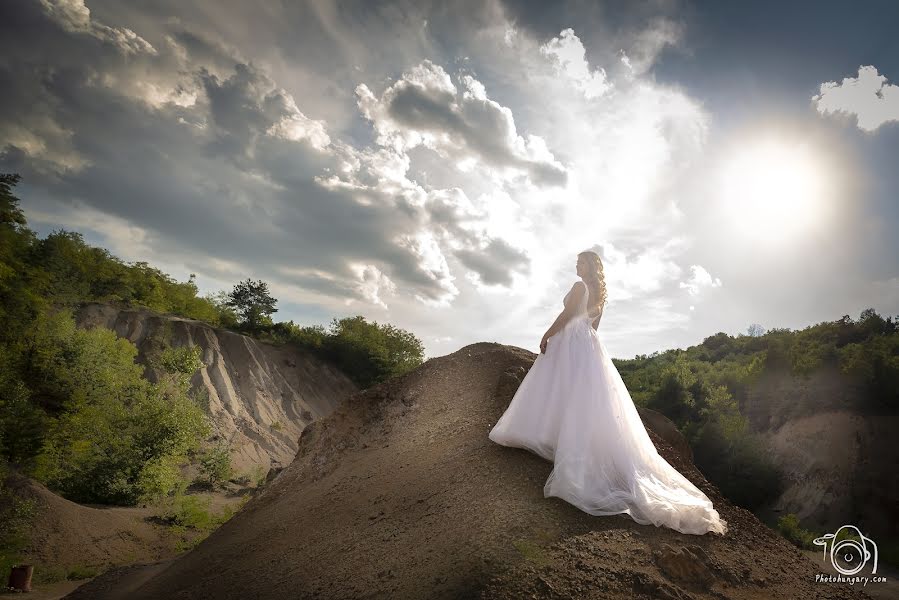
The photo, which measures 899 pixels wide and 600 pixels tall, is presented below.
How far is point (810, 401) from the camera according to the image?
2006cm

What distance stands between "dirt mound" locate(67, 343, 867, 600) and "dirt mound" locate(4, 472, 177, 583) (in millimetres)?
2609

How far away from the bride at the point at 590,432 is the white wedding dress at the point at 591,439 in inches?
0.4

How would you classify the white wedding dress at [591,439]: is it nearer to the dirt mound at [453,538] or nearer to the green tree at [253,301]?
the dirt mound at [453,538]

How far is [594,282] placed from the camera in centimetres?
632

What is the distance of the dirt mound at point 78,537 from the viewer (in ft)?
35.7

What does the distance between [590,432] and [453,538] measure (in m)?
2.02

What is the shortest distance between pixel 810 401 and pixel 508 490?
21.5 meters

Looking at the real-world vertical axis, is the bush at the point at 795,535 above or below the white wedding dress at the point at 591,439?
below

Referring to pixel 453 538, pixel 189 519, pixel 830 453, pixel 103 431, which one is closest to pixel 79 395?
pixel 103 431

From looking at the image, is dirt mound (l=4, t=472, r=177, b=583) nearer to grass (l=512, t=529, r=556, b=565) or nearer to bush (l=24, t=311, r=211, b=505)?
bush (l=24, t=311, r=211, b=505)

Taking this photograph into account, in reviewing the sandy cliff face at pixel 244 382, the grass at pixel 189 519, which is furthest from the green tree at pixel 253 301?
the grass at pixel 189 519

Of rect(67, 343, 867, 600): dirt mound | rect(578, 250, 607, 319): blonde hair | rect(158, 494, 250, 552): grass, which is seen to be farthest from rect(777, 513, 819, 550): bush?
rect(158, 494, 250, 552): grass

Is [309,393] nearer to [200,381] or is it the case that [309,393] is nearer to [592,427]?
[200,381]

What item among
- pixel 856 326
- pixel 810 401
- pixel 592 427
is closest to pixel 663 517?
pixel 592 427
